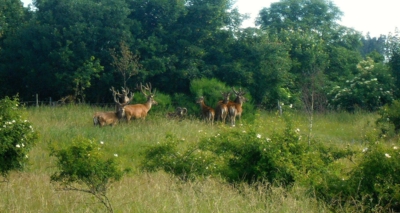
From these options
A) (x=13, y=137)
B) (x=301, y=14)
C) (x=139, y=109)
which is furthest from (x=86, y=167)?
(x=301, y=14)

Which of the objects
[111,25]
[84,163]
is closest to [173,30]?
[111,25]

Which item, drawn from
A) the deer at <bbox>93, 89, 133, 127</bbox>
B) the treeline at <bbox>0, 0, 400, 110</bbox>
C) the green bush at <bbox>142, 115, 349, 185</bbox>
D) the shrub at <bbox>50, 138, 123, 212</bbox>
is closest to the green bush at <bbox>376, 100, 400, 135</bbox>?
the treeline at <bbox>0, 0, 400, 110</bbox>

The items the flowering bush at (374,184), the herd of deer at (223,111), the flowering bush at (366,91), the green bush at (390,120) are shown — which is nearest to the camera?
the flowering bush at (374,184)

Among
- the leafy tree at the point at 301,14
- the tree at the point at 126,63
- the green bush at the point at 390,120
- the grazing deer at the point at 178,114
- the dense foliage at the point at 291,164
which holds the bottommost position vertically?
the grazing deer at the point at 178,114

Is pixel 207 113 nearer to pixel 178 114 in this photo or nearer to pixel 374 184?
pixel 178 114

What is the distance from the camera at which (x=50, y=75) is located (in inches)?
1228

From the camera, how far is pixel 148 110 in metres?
26.6

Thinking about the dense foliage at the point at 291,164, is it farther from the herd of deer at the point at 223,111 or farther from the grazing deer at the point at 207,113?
the herd of deer at the point at 223,111

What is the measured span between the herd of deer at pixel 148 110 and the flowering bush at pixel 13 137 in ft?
32.0

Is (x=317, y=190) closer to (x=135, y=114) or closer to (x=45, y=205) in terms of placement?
(x=45, y=205)

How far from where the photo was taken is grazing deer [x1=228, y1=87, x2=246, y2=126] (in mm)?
27109

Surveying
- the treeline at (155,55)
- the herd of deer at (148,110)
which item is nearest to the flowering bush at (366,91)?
the treeline at (155,55)

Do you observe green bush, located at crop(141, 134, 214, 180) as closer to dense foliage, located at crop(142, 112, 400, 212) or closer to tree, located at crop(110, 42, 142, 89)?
dense foliage, located at crop(142, 112, 400, 212)

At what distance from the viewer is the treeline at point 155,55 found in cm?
3069
